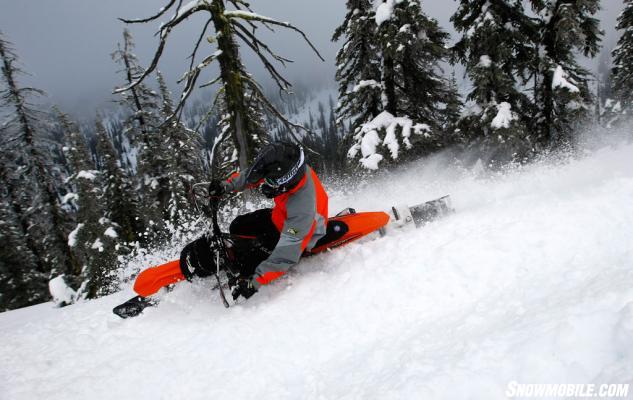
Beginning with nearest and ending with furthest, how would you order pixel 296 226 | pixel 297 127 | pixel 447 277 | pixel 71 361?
pixel 447 277
pixel 71 361
pixel 296 226
pixel 297 127

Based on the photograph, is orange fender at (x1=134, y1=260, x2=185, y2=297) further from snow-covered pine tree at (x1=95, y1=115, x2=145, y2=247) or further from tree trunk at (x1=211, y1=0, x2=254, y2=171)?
snow-covered pine tree at (x1=95, y1=115, x2=145, y2=247)

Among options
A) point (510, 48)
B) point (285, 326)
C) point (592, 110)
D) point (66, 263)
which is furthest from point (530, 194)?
point (66, 263)

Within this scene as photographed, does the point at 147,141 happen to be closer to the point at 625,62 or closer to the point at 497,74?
the point at 497,74

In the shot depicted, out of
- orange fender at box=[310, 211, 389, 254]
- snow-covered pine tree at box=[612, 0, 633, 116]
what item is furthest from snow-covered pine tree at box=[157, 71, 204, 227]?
snow-covered pine tree at box=[612, 0, 633, 116]

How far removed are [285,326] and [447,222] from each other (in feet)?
8.67

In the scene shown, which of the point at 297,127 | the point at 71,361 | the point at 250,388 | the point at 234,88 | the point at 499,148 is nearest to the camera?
the point at 250,388

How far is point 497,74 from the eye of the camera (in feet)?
36.6

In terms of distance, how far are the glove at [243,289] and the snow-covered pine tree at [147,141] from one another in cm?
1978

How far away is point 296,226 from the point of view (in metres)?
4.21

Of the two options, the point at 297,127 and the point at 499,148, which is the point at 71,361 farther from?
the point at 499,148

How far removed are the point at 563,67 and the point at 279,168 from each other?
12976 mm

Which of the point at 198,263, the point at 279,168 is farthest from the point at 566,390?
the point at 198,263

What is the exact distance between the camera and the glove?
A: 4086 millimetres

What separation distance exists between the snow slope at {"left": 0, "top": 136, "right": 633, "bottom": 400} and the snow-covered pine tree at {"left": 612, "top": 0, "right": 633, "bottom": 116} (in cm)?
1997
